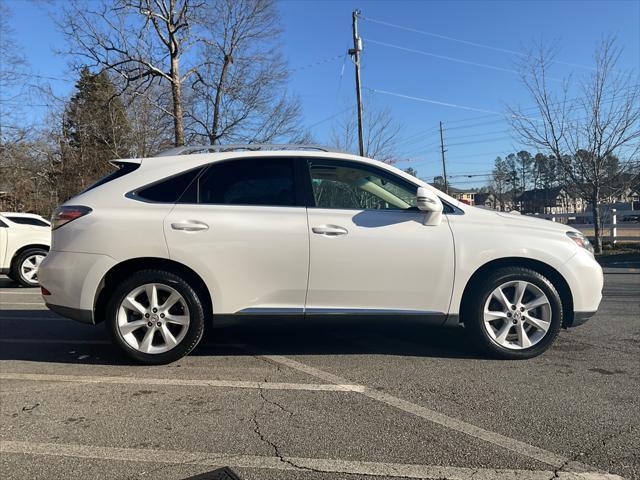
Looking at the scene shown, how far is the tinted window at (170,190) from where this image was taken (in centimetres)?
426

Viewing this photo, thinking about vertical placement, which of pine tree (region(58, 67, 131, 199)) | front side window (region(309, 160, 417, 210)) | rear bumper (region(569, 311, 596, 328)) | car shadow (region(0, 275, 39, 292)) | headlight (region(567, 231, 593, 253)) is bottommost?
car shadow (region(0, 275, 39, 292))

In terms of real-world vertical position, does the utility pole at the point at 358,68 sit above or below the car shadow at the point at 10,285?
above

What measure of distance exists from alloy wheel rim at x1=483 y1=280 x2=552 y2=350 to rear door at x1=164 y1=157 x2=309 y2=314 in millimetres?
1642

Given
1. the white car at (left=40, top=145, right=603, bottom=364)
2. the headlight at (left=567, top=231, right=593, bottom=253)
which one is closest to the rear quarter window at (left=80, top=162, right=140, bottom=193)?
the white car at (left=40, top=145, right=603, bottom=364)

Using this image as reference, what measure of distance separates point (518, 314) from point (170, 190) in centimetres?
316

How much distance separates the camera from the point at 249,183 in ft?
14.4

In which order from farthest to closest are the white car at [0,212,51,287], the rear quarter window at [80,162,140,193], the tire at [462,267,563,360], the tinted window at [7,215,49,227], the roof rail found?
the tinted window at [7,215,49,227] → the white car at [0,212,51,287] → the roof rail → the rear quarter window at [80,162,140,193] → the tire at [462,267,563,360]

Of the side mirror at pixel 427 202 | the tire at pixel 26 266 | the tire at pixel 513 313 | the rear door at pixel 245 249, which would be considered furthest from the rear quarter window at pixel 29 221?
the tire at pixel 513 313

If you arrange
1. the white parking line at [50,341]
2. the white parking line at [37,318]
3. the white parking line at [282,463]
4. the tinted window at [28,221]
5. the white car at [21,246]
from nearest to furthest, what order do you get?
1. the white parking line at [282,463]
2. the white parking line at [50,341]
3. the white parking line at [37,318]
4. the white car at [21,246]
5. the tinted window at [28,221]

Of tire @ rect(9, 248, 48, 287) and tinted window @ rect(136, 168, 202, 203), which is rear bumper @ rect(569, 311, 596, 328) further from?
tire @ rect(9, 248, 48, 287)

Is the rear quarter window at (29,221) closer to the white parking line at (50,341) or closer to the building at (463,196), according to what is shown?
the white parking line at (50,341)

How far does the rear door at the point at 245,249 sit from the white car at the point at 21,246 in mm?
6658

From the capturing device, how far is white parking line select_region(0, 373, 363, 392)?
3.77 meters

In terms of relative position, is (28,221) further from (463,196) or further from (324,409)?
(463,196)
